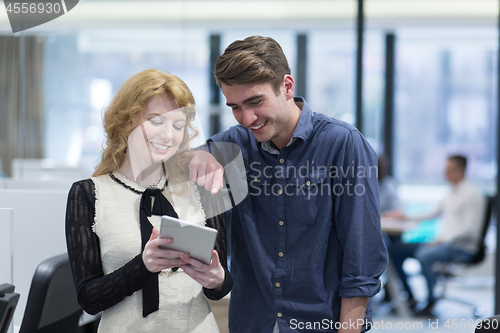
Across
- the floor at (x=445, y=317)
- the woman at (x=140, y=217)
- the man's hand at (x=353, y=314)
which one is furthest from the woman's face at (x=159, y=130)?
the floor at (x=445, y=317)

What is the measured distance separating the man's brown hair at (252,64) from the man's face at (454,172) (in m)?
3.63

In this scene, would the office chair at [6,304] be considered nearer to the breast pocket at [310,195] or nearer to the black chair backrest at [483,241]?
the breast pocket at [310,195]

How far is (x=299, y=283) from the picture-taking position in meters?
1.24

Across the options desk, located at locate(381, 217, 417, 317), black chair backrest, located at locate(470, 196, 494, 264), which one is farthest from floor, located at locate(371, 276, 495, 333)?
black chair backrest, located at locate(470, 196, 494, 264)

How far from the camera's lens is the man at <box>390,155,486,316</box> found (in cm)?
404

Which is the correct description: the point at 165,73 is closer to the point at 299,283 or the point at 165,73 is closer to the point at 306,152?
the point at 306,152

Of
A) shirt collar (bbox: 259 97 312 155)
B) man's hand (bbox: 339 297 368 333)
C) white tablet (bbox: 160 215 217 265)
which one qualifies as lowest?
man's hand (bbox: 339 297 368 333)

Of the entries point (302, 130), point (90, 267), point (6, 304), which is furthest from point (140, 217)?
point (302, 130)

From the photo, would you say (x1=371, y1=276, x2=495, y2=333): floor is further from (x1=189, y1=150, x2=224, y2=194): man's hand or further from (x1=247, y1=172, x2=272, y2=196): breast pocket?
(x1=189, y1=150, x2=224, y2=194): man's hand

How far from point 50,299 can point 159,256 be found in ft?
2.11

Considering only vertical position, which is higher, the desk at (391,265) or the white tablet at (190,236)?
the white tablet at (190,236)

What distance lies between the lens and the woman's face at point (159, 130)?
1.19 m

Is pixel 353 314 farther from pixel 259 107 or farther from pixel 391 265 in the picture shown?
pixel 391 265

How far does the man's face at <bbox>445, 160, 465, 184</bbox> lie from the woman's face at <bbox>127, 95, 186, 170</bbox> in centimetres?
380
